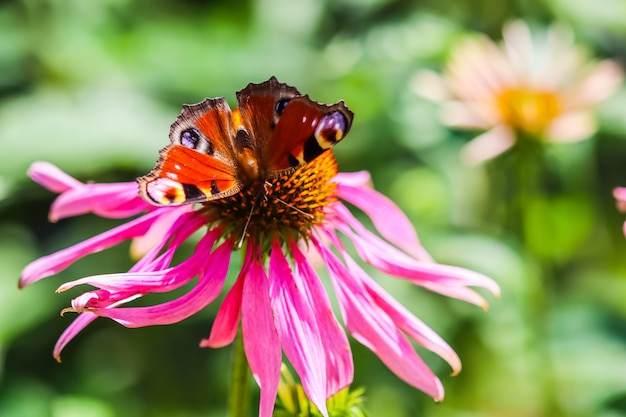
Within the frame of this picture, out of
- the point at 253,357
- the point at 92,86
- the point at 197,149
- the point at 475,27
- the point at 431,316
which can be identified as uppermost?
the point at 475,27

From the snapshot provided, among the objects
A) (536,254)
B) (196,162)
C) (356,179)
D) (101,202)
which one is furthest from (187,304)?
(536,254)

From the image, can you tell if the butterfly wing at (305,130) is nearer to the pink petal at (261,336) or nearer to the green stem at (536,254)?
the pink petal at (261,336)

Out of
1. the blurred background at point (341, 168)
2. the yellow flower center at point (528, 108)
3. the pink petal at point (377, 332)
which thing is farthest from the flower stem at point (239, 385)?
the yellow flower center at point (528, 108)

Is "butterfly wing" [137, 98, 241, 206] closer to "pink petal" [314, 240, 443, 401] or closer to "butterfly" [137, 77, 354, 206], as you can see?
"butterfly" [137, 77, 354, 206]

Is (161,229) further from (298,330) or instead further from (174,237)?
(298,330)

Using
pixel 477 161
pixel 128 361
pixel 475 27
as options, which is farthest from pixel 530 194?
pixel 128 361

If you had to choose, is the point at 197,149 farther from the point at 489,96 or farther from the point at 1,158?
the point at 489,96
